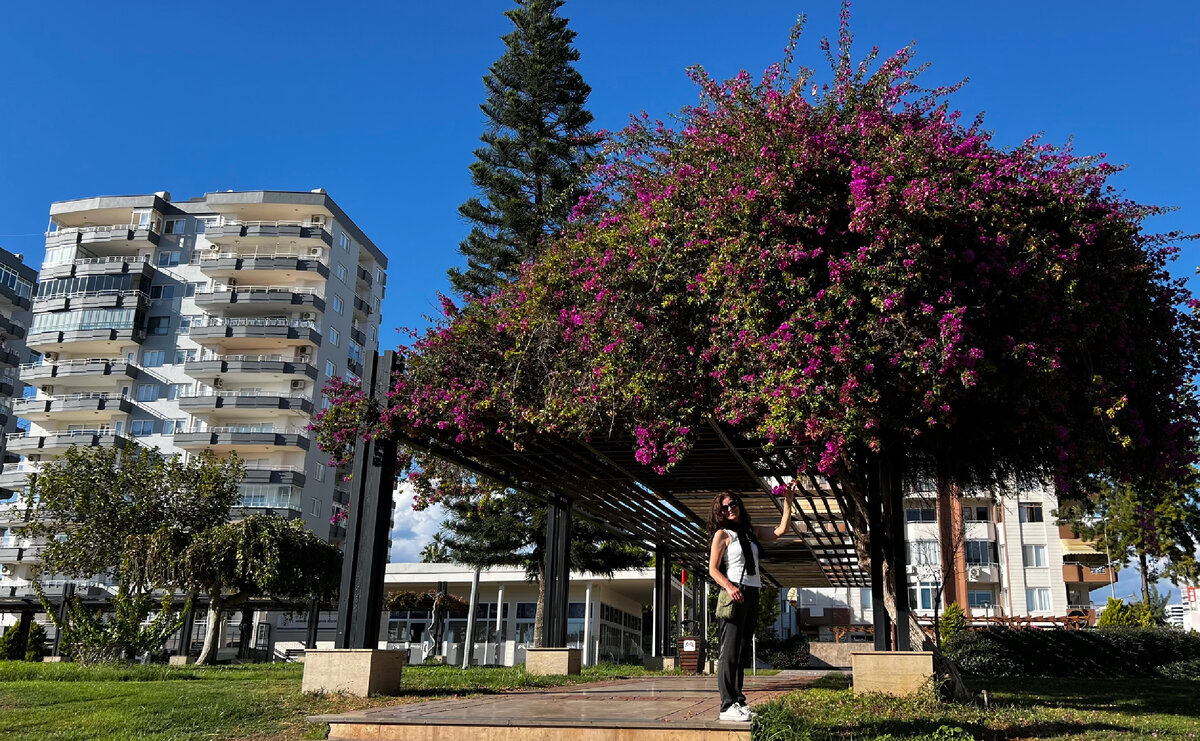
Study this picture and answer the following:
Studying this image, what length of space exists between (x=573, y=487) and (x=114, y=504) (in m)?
18.9

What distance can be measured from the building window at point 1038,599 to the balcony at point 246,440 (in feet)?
117

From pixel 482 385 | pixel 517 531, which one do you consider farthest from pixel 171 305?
pixel 482 385

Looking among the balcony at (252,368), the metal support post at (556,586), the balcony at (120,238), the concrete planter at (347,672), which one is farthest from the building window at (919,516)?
the balcony at (120,238)

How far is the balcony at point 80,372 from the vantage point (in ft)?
163

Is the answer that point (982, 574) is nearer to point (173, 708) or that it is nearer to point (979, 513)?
point (979, 513)

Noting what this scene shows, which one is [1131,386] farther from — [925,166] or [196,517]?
[196,517]

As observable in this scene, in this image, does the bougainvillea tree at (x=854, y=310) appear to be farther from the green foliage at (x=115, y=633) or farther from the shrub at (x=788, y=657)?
the shrub at (x=788, y=657)

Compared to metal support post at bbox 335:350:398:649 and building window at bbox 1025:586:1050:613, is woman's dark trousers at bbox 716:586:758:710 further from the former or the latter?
building window at bbox 1025:586:1050:613

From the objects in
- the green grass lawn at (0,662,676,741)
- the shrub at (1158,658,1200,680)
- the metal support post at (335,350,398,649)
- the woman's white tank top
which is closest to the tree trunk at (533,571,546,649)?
the green grass lawn at (0,662,676,741)

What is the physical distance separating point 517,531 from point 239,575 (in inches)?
297

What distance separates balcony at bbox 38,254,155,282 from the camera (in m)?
51.7

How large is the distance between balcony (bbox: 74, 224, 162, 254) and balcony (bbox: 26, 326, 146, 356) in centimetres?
485

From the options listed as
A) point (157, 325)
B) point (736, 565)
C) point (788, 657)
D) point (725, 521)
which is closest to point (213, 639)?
point (788, 657)

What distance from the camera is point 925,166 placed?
27.3 feet
